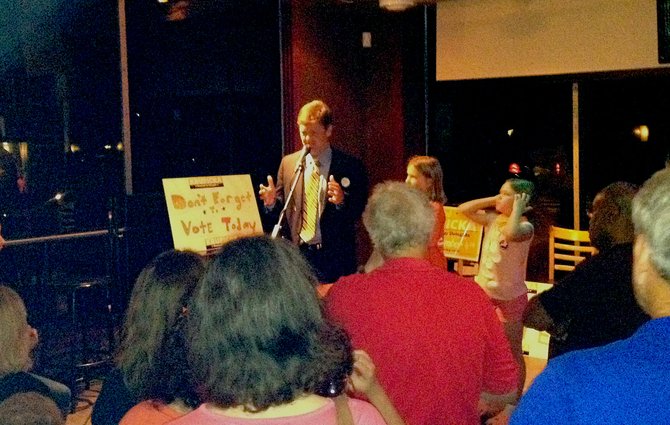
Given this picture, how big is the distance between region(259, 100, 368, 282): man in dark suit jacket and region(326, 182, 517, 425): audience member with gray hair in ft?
7.87

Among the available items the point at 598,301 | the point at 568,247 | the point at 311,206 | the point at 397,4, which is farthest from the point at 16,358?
the point at 568,247

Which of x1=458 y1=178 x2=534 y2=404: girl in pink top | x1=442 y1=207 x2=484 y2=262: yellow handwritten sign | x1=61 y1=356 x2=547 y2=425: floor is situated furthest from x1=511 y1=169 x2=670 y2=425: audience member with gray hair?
x1=442 y1=207 x2=484 y2=262: yellow handwritten sign

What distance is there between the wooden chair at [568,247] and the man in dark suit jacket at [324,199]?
2024mm

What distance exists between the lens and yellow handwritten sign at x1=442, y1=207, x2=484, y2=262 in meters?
6.26

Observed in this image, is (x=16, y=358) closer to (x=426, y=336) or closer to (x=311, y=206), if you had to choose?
(x=426, y=336)

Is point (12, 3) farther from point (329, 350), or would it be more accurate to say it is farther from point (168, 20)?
point (329, 350)

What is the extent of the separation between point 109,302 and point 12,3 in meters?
2.55

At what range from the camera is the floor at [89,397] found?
446 cm

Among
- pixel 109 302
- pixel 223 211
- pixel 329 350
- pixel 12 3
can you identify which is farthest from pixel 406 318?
pixel 12 3

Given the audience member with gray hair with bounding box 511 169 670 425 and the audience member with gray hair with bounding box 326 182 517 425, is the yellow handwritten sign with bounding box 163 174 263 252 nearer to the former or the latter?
the audience member with gray hair with bounding box 326 182 517 425

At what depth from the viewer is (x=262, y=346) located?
1.31 m

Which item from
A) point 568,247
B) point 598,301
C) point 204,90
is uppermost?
point 204,90

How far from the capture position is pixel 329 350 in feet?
4.56

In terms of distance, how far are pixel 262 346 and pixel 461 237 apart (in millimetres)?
→ 5158
